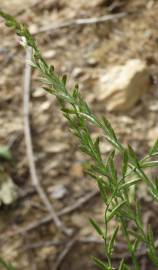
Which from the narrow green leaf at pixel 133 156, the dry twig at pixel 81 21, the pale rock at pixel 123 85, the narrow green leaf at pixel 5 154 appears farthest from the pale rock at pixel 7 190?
the narrow green leaf at pixel 133 156

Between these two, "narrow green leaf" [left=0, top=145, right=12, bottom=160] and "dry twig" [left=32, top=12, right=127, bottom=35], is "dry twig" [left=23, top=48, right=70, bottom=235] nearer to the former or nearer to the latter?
"narrow green leaf" [left=0, top=145, right=12, bottom=160]

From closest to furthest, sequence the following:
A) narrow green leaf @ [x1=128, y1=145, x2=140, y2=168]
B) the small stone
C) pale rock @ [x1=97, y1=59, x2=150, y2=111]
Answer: narrow green leaf @ [x1=128, y1=145, x2=140, y2=168] < the small stone < pale rock @ [x1=97, y1=59, x2=150, y2=111]

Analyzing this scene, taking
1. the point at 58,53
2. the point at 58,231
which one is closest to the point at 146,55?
the point at 58,53

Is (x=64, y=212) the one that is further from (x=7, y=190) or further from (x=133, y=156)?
(x=133, y=156)

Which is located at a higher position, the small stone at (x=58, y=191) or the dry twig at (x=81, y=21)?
the dry twig at (x=81, y=21)

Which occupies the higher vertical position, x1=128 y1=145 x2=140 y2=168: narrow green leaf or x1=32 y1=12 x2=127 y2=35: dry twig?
x1=32 y1=12 x2=127 y2=35: dry twig

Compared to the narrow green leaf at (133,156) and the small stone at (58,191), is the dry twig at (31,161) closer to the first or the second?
the small stone at (58,191)

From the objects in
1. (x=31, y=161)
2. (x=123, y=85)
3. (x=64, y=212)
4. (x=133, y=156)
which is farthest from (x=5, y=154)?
(x=133, y=156)

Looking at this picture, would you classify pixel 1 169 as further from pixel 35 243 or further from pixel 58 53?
pixel 58 53

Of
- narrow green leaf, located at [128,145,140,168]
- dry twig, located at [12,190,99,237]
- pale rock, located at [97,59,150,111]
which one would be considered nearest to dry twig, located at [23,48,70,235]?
dry twig, located at [12,190,99,237]
